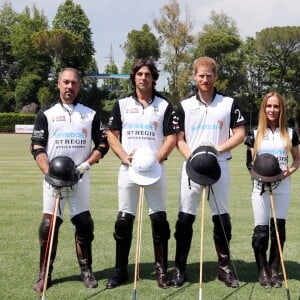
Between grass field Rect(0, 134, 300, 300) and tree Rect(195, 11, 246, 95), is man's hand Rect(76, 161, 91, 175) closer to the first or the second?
grass field Rect(0, 134, 300, 300)

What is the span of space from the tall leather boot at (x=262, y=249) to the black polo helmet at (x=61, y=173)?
1858mm

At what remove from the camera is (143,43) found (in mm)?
56250

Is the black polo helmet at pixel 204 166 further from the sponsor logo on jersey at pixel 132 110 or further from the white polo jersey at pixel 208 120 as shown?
the sponsor logo on jersey at pixel 132 110

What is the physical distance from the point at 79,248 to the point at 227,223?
1.47 m

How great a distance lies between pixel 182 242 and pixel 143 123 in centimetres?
125

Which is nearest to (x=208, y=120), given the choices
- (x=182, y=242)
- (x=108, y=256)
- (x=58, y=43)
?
(x=182, y=242)

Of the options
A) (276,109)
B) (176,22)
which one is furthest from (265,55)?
(276,109)

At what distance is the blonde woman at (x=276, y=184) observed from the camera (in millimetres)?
5051

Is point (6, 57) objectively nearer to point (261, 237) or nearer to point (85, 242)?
point (85, 242)

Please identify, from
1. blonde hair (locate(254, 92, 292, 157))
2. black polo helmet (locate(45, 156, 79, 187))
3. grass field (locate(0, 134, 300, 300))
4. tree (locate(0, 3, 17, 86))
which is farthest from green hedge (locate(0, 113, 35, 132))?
blonde hair (locate(254, 92, 292, 157))

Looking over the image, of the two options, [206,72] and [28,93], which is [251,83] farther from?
[206,72]

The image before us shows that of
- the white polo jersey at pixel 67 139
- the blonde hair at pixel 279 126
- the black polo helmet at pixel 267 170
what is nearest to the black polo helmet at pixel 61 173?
the white polo jersey at pixel 67 139

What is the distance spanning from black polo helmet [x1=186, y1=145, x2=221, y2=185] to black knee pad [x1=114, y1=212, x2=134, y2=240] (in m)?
0.76

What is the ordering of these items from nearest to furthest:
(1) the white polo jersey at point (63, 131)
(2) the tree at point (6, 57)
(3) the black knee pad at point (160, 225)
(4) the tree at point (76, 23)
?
(1) the white polo jersey at point (63, 131), (3) the black knee pad at point (160, 225), (4) the tree at point (76, 23), (2) the tree at point (6, 57)
